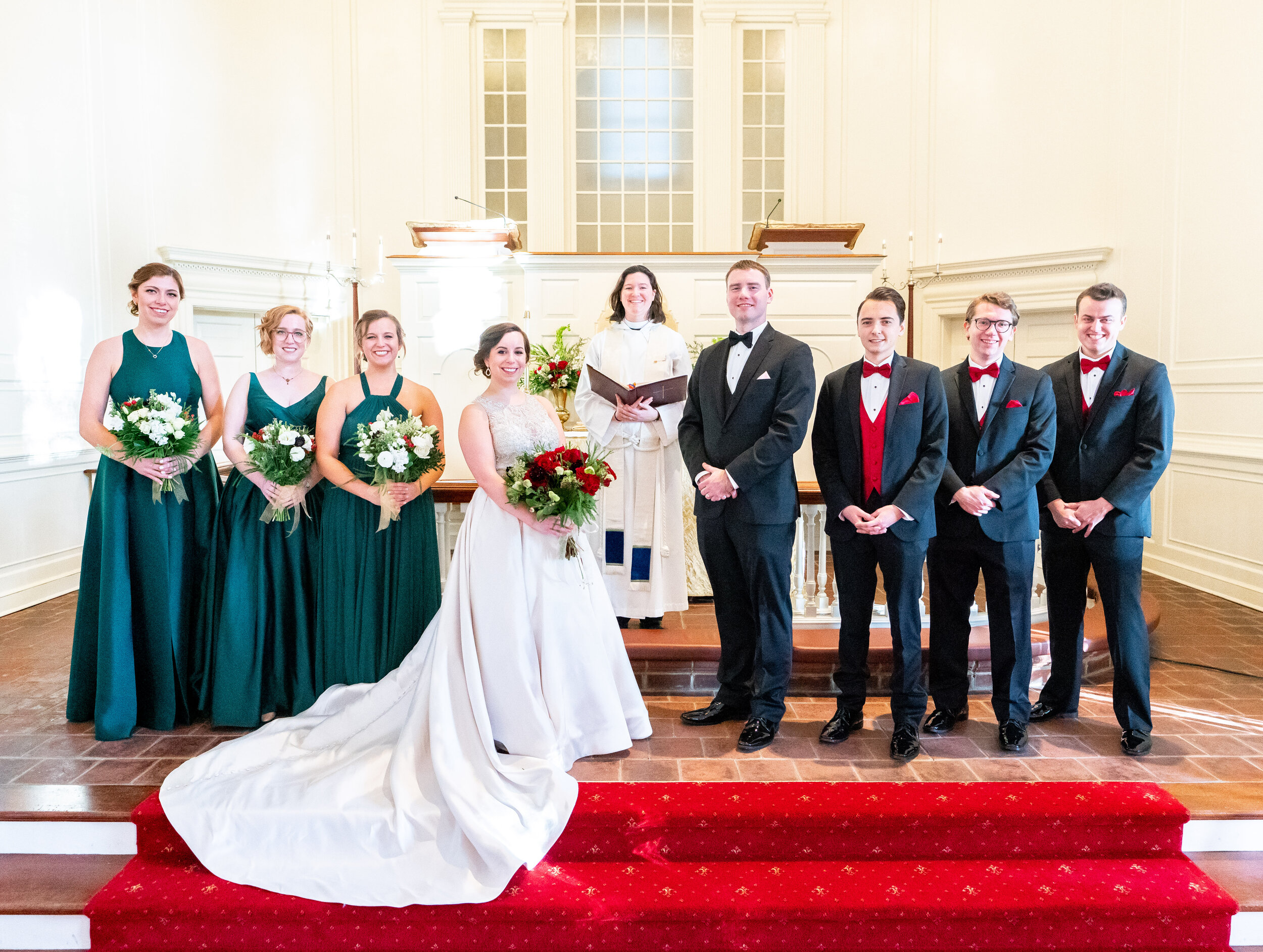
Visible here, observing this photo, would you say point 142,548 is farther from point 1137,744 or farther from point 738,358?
point 1137,744

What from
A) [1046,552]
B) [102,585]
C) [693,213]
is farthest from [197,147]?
[1046,552]

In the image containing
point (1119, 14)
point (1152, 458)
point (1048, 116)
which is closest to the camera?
point (1152, 458)

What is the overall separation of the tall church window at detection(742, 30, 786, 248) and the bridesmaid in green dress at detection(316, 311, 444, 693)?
691cm

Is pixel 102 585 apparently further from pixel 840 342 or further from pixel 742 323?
pixel 840 342

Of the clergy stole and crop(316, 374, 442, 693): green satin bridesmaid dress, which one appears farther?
the clergy stole

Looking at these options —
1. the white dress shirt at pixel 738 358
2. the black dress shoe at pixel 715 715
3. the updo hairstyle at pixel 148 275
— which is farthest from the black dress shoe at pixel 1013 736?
the updo hairstyle at pixel 148 275

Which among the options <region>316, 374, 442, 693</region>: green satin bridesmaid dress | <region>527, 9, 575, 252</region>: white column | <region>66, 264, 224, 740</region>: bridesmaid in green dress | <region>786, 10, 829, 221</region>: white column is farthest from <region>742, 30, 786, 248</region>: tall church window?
<region>66, 264, 224, 740</region>: bridesmaid in green dress

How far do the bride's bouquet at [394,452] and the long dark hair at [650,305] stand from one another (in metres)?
1.36

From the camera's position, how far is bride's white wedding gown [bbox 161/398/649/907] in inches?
113

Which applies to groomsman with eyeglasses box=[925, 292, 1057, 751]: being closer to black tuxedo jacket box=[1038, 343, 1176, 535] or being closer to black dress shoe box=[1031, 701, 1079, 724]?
black tuxedo jacket box=[1038, 343, 1176, 535]

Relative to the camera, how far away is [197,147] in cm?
812

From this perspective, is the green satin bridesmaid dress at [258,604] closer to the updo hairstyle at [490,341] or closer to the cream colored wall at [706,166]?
the updo hairstyle at [490,341]

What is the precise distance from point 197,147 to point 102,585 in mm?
5831

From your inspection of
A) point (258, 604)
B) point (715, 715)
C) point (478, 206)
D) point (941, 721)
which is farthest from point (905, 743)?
point (478, 206)
